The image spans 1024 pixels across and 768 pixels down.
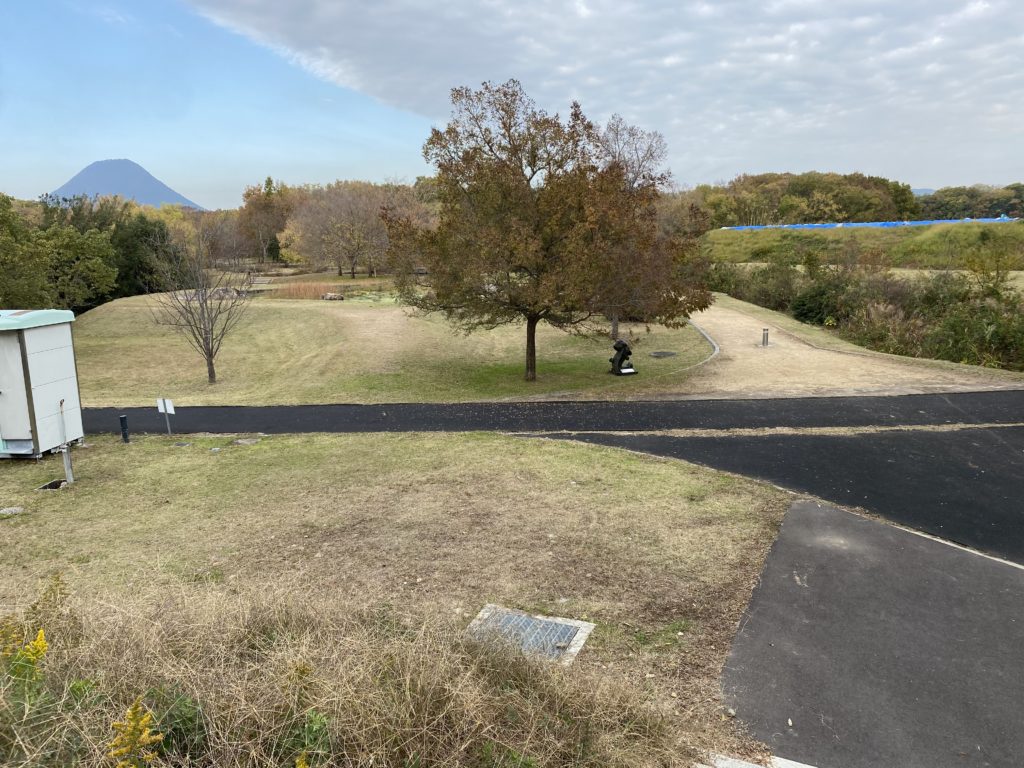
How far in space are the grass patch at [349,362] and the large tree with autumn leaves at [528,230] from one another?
2.07m

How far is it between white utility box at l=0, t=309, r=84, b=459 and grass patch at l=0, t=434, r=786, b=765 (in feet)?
1.49

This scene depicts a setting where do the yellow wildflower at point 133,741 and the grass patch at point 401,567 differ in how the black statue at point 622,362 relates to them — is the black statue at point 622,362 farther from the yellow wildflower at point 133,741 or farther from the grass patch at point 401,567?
the yellow wildflower at point 133,741

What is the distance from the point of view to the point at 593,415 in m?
13.0

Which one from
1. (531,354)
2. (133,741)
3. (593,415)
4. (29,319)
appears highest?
(29,319)

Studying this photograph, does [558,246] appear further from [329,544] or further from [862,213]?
[862,213]

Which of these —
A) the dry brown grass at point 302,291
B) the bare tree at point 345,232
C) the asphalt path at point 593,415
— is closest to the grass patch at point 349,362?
the asphalt path at point 593,415

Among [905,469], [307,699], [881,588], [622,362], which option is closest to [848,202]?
[622,362]

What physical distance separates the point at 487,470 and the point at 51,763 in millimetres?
6850

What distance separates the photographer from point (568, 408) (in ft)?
45.3

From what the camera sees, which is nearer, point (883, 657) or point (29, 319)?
point (883, 657)

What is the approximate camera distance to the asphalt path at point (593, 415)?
11.9m

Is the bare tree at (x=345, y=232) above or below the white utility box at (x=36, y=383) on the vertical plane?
above

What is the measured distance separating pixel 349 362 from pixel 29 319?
1031 centimetres

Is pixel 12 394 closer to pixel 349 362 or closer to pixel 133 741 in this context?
pixel 133 741
